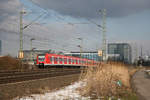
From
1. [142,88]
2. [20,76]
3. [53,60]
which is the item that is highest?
[53,60]

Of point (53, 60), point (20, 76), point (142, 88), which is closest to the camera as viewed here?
point (142, 88)

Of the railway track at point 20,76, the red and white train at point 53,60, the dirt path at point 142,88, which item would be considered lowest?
the dirt path at point 142,88

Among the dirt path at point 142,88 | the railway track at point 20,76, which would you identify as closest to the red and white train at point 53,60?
the railway track at point 20,76

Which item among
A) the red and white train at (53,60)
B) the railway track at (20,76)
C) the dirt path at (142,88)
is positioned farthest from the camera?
the red and white train at (53,60)

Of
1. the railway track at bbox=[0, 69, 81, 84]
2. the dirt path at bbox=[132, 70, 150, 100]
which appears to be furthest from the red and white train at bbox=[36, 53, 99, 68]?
the dirt path at bbox=[132, 70, 150, 100]

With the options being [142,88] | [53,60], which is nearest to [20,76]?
[142,88]

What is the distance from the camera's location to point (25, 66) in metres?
32.2

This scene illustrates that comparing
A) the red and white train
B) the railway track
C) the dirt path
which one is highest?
the red and white train

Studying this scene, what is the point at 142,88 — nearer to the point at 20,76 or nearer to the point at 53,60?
the point at 20,76

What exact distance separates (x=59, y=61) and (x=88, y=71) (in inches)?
1165

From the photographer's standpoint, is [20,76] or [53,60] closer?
[20,76]

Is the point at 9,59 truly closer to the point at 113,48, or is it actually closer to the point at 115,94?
the point at 115,94

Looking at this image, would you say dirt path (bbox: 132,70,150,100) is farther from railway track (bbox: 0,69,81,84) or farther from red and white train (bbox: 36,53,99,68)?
red and white train (bbox: 36,53,99,68)

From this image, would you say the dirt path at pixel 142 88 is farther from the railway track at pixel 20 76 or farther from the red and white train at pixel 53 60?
the red and white train at pixel 53 60
